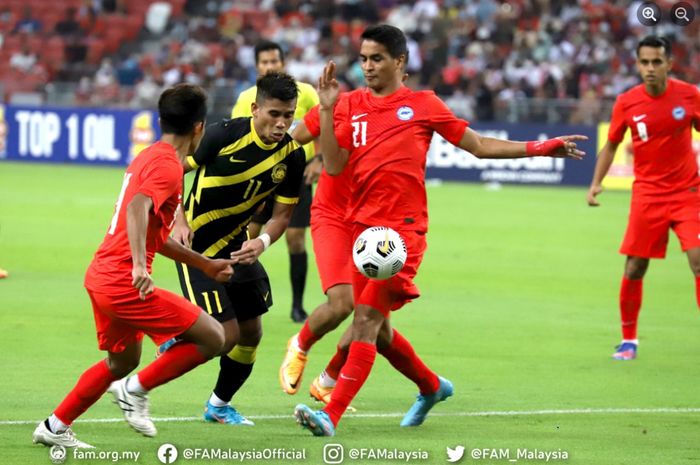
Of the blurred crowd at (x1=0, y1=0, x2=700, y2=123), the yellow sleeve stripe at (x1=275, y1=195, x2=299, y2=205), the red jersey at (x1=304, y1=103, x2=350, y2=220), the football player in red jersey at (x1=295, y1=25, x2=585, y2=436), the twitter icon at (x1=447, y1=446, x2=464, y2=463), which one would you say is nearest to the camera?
the twitter icon at (x1=447, y1=446, x2=464, y2=463)

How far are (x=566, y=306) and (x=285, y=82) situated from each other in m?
6.34

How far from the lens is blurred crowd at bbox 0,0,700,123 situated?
96.7 feet

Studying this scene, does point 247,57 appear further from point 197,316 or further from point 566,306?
point 197,316

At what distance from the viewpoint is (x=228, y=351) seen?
6992 mm

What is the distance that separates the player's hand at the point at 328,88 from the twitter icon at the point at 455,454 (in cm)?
200

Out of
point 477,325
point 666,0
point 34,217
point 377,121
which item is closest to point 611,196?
point 666,0

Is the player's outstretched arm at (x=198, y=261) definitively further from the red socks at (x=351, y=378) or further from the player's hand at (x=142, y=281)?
the red socks at (x=351, y=378)

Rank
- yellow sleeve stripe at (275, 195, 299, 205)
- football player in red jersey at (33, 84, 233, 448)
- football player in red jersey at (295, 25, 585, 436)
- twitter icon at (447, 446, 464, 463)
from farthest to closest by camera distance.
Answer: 1. yellow sleeve stripe at (275, 195, 299, 205)
2. football player in red jersey at (295, 25, 585, 436)
3. twitter icon at (447, 446, 464, 463)
4. football player in red jersey at (33, 84, 233, 448)

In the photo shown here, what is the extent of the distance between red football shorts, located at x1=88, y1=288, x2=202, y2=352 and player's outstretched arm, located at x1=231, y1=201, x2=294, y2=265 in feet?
1.84

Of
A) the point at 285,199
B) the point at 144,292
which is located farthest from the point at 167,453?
the point at 285,199

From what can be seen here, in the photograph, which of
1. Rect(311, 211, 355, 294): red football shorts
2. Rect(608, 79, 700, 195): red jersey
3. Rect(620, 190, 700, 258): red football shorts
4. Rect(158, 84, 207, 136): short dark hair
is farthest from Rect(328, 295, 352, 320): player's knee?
Rect(608, 79, 700, 195): red jersey

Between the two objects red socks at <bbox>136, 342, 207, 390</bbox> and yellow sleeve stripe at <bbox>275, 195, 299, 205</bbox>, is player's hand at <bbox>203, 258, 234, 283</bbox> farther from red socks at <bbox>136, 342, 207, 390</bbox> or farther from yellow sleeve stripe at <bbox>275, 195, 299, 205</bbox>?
yellow sleeve stripe at <bbox>275, 195, 299, 205</bbox>

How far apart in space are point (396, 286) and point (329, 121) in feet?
3.29

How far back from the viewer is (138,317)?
20.3 ft
